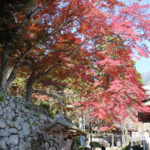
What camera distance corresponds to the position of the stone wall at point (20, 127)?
610 cm

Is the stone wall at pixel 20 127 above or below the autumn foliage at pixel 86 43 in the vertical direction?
below

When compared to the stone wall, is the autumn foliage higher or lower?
higher

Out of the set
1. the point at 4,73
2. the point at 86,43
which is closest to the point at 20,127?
the point at 4,73

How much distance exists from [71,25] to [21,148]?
6037 mm

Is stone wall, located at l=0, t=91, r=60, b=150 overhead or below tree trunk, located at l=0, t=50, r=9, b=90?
below

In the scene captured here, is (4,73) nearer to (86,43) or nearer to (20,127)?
(20,127)

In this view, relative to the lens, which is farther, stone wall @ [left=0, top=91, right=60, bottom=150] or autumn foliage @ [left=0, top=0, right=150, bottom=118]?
autumn foliage @ [left=0, top=0, right=150, bottom=118]

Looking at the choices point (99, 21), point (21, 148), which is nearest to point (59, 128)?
point (21, 148)

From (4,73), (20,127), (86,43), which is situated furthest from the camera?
(86,43)

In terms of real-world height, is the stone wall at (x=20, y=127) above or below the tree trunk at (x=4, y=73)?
below

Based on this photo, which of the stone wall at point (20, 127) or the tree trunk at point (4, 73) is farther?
the tree trunk at point (4, 73)

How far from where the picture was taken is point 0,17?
582 centimetres

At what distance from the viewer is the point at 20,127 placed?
696 cm

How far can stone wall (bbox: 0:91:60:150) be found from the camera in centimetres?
610
